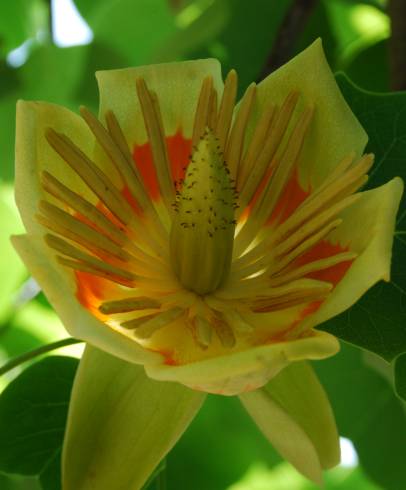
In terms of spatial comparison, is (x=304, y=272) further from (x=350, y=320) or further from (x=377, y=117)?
(x=377, y=117)

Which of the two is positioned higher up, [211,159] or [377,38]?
[211,159]

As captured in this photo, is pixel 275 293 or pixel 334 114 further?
pixel 334 114

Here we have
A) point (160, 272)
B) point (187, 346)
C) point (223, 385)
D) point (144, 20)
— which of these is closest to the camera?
point (223, 385)

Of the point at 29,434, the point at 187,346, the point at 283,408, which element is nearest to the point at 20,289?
the point at 29,434

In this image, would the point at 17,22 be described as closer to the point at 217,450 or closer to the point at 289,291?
the point at 217,450

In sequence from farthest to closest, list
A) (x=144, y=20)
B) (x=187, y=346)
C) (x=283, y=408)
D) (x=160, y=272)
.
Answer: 1. (x=144, y=20)
2. (x=160, y=272)
3. (x=187, y=346)
4. (x=283, y=408)

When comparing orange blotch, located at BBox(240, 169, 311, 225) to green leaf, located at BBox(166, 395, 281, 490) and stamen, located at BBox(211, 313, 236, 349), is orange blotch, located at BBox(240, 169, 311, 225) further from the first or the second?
green leaf, located at BBox(166, 395, 281, 490)

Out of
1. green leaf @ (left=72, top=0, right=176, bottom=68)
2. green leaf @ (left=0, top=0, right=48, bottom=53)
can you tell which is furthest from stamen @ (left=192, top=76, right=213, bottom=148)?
green leaf @ (left=0, top=0, right=48, bottom=53)
